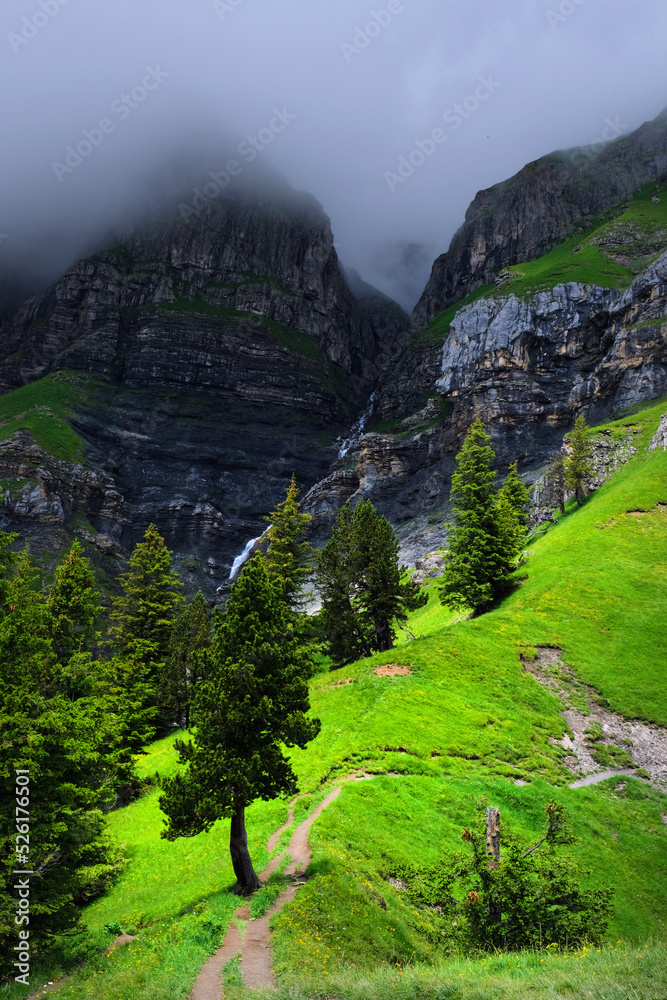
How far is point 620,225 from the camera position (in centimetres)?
18425

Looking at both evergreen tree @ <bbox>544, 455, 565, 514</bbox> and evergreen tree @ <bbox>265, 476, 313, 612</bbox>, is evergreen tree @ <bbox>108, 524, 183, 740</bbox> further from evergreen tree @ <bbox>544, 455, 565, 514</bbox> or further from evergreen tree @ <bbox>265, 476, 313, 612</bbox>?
evergreen tree @ <bbox>544, 455, 565, 514</bbox>

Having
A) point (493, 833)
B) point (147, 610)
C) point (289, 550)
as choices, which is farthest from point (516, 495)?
point (493, 833)

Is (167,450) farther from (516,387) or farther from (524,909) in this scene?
(524,909)

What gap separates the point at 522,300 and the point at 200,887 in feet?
513

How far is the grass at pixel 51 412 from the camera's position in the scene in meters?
145

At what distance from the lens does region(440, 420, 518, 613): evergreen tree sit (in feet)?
150

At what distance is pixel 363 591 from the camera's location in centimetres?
4309

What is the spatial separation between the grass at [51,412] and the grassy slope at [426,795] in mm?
123652

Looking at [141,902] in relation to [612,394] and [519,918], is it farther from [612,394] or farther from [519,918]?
[612,394]

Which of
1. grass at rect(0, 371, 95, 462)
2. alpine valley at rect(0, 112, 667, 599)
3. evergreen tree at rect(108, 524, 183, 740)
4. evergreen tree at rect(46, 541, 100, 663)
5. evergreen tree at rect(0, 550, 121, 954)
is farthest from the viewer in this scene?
grass at rect(0, 371, 95, 462)

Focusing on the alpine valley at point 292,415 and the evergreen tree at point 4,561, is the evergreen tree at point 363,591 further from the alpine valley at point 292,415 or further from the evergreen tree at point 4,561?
the alpine valley at point 292,415

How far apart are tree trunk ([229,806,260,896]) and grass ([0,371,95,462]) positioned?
14363cm

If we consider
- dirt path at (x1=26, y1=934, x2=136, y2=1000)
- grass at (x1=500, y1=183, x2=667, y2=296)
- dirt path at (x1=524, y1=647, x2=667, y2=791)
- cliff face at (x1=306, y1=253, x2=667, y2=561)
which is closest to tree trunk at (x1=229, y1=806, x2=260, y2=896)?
dirt path at (x1=26, y1=934, x2=136, y2=1000)

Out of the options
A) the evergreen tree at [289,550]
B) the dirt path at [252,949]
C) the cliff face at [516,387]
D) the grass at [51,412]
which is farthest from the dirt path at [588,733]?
the grass at [51,412]
